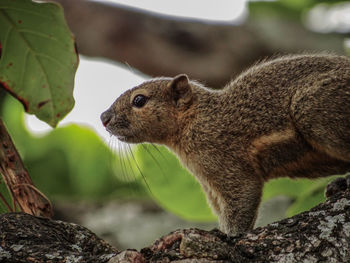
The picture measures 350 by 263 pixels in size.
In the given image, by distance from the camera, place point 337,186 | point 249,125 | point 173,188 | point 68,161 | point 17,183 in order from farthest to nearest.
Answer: point 68,161, point 173,188, point 249,125, point 337,186, point 17,183

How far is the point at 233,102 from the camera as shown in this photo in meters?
4.88

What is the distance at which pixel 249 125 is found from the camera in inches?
181

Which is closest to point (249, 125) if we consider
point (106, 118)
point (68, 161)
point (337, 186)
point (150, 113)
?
point (337, 186)

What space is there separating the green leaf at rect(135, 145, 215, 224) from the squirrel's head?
385 millimetres

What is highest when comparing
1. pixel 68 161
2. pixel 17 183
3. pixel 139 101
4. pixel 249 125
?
pixel 68 161

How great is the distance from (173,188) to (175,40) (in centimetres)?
336

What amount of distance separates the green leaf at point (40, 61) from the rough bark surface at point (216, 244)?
1.14 metres

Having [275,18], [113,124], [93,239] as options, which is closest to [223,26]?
[275,18]

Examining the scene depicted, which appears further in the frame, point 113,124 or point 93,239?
point 113,124

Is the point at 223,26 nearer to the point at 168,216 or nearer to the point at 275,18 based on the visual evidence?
the point at 275,18

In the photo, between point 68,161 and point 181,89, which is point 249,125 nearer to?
point 181,89

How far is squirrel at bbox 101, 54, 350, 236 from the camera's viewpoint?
4.16m

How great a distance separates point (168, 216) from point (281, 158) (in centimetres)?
324

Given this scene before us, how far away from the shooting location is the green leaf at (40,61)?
12.8 ft
